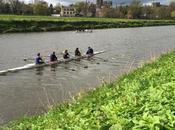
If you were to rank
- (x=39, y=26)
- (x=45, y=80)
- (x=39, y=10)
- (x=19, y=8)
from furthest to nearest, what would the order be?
1. (x=39, y=10)
2. (x=19, y=8)
3. (x=39, y=26)
4. (x=45, y=80)

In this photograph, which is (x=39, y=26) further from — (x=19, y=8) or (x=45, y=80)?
(x=19, y=8)

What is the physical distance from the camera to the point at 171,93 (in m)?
9.38

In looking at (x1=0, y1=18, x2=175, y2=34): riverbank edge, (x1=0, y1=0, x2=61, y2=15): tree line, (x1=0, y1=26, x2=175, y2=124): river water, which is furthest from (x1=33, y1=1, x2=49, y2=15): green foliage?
(x1=0, y1=26, x2=175, y2=124): river water

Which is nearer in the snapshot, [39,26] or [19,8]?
[39,26]

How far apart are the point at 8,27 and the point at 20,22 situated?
6.51 metres

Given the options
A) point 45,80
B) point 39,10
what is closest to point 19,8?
point 39,10

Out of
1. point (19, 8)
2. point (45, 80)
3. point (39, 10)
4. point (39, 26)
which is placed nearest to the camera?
point (45, 80)

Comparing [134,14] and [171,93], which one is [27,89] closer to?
[171,93]

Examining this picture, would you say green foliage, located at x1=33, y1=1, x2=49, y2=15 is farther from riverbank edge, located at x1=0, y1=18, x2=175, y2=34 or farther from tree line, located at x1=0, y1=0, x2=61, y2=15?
riverbank edge, located at x1=0, y1=18, x2=175, y2=34

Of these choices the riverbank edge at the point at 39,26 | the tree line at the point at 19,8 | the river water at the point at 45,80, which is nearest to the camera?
the river water at the point at 45,80

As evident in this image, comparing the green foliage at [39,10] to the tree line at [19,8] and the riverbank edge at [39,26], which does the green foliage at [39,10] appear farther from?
the riverbank edge at [39,26]

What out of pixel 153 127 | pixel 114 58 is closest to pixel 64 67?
pixel 114 58

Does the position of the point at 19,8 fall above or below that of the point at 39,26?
above

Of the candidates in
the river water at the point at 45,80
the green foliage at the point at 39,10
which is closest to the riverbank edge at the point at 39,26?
the river water at the point at 45,80
